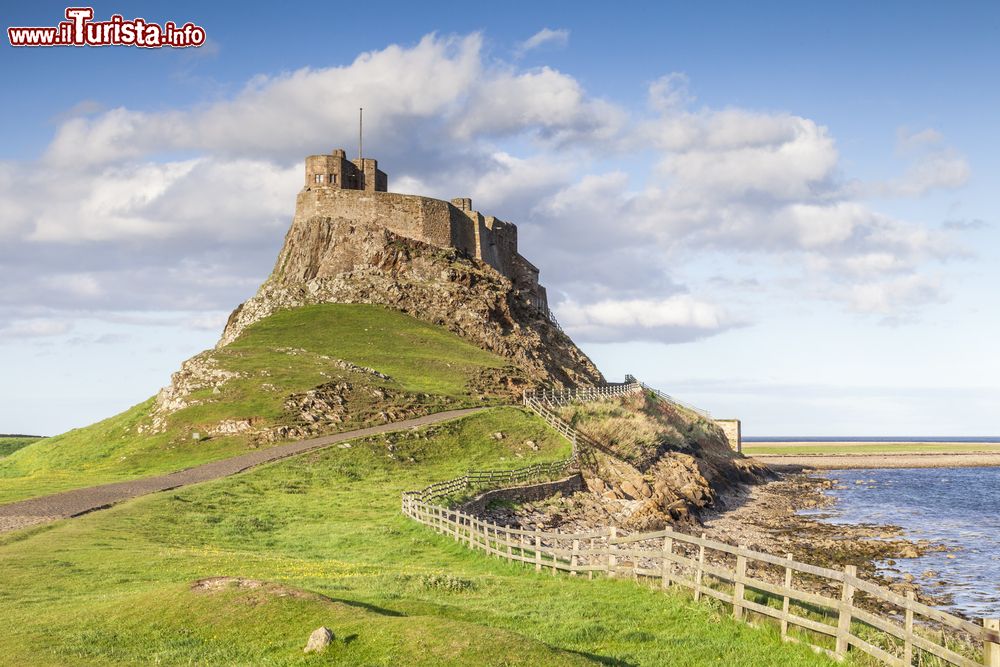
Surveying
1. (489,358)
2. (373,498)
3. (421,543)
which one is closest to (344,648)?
(421,543)

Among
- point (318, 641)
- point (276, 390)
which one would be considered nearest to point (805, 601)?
point (318, 641)

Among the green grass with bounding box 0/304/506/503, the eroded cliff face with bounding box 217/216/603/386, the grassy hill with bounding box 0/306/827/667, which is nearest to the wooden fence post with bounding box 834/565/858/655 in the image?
the grassy hill with bounding box 0/306/827/667

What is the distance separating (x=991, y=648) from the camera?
13.6m

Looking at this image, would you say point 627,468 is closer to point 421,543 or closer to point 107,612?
point 421,543

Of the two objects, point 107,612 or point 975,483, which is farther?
point 975,483

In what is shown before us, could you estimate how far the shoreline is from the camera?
435ft

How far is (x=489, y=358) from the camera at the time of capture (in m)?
92.8

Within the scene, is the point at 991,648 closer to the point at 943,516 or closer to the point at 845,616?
the point at 845,616

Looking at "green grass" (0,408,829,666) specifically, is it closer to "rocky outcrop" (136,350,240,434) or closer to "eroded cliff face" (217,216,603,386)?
"rocky outcrop" (136,350,240,434)

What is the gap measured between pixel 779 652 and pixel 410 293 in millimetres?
90535

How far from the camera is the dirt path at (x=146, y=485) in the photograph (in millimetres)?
38500

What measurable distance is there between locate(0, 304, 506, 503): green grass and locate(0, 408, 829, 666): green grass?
14.6 metres

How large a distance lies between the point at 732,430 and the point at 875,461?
36.9 metres

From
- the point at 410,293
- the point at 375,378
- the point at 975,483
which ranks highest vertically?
the point at 410,293
